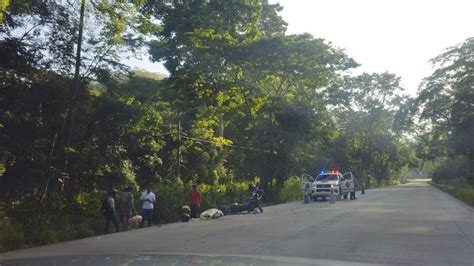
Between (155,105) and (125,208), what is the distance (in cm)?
2248

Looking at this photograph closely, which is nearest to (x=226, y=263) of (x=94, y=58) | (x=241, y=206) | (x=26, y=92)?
(x=26, y=92)

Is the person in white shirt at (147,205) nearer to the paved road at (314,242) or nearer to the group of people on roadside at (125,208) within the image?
the group of people on roadside at (125,208)

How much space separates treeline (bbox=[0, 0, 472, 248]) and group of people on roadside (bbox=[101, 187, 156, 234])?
737mm

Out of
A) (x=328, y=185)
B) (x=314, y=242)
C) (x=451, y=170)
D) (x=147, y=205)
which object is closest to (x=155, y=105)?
(x=328, y=185)

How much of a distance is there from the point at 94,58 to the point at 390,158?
8143cm

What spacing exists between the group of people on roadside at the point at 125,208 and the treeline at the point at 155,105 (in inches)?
29.0

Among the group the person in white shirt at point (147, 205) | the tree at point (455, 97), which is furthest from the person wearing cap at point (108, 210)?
the tree at point (455, 97)

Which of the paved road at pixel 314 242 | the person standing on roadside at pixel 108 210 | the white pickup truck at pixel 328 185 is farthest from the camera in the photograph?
the white pickup truck at pixel 328 185

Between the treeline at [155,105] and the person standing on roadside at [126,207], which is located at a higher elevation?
the treeline at [155,105]

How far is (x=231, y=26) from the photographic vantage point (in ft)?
122

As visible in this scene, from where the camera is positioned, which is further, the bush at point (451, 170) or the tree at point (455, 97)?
the bush at point (451, 170)

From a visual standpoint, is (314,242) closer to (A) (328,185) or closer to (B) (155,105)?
(A) (328,185)

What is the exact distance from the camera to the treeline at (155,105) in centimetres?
1714

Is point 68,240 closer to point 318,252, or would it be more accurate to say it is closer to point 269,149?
point 318,252
